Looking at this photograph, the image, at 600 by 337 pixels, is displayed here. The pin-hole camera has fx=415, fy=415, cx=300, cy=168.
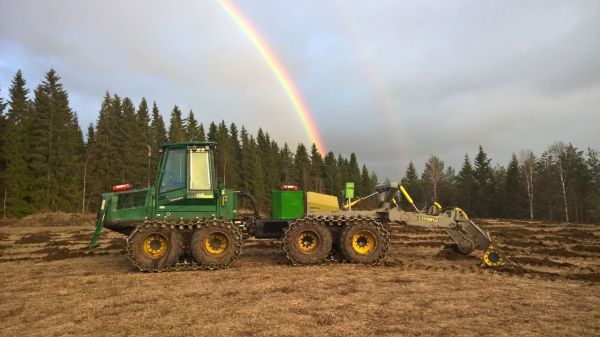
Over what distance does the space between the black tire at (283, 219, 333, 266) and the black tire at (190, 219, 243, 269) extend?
1467 mm

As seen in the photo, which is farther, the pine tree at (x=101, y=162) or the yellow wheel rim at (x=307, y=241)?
the pine tree at (x=101, y=162)

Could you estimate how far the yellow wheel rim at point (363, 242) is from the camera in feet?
41.3

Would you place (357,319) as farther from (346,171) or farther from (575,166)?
(346,171)

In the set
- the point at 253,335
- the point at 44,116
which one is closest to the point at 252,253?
the point at 253,335

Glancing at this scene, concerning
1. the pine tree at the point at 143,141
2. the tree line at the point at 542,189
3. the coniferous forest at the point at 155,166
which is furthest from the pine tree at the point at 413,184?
the pine tree at the point at 143,141

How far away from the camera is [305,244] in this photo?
12570 mm

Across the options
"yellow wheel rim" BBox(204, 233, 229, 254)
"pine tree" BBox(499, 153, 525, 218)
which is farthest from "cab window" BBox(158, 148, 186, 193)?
"pine tree" BBox(499, 153, 525, 218)

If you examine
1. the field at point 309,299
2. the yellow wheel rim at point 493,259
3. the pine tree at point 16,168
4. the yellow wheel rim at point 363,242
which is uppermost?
the pine tree at point 16,168

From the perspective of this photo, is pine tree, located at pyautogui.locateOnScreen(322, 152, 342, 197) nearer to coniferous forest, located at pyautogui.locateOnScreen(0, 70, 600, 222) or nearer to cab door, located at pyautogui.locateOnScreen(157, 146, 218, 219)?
coniferous forest, located at pyautogui.locateOnScreen(0, 70, 600, 222)

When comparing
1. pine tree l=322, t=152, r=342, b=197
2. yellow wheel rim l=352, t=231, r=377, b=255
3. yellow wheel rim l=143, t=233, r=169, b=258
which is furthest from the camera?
pine tree l=322, t=152, r=342, b=197

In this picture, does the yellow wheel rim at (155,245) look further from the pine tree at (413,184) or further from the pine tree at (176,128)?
the pine tree at (413,184)

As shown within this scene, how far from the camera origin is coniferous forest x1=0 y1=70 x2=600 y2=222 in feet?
161

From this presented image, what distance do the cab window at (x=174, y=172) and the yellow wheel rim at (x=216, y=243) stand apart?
1758 millimetres

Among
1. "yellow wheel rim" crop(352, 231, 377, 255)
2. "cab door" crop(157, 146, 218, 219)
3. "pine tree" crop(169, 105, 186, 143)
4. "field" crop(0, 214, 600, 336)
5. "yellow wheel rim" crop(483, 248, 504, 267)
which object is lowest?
"field" crop(0, 214, 600, 336)
